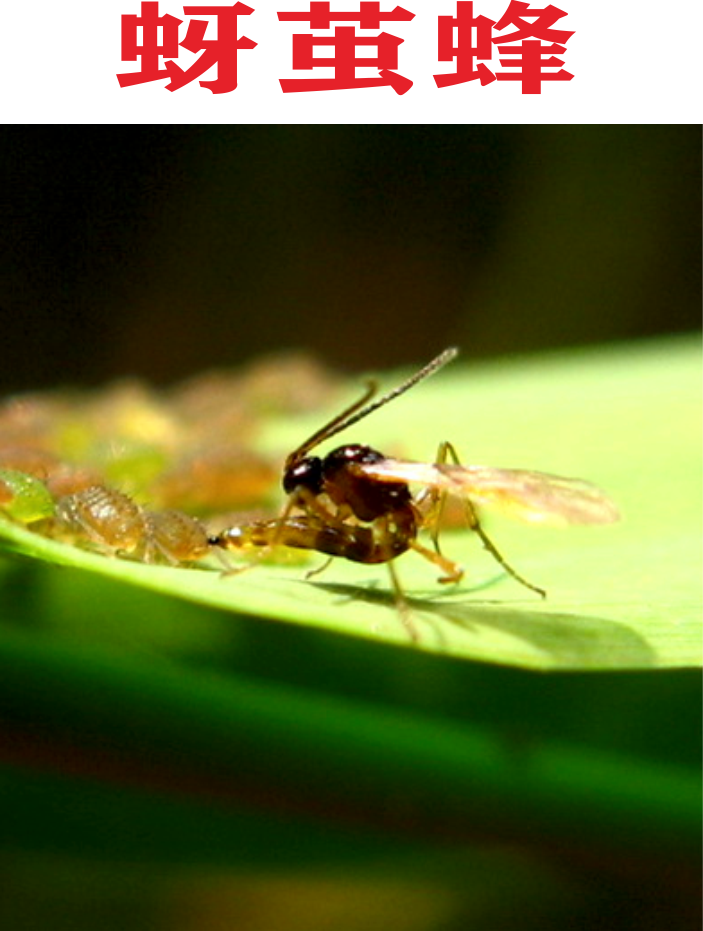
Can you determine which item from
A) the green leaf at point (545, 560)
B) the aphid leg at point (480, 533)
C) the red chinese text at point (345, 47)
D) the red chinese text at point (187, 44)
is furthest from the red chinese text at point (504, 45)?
the aphid leg at point (480, 533)

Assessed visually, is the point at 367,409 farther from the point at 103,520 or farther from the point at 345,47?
the point at 345,47

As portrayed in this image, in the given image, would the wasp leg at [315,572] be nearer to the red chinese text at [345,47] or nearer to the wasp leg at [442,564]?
the wasp leg at [442,564]

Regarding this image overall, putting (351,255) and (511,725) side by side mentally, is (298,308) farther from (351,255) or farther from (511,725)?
(511,725)

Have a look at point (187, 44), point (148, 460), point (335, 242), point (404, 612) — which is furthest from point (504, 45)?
point (335, 242)

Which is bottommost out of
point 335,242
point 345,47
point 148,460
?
point 335,242

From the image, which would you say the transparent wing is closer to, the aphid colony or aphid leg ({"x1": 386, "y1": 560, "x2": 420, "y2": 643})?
aphid leg ({"x1": 386, "y1": 560, "x2": 420, "y2": 643})

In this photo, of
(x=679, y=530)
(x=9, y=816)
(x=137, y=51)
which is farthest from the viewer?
(x=137, y=51)

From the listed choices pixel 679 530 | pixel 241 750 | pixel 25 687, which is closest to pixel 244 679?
pixel 241 750
